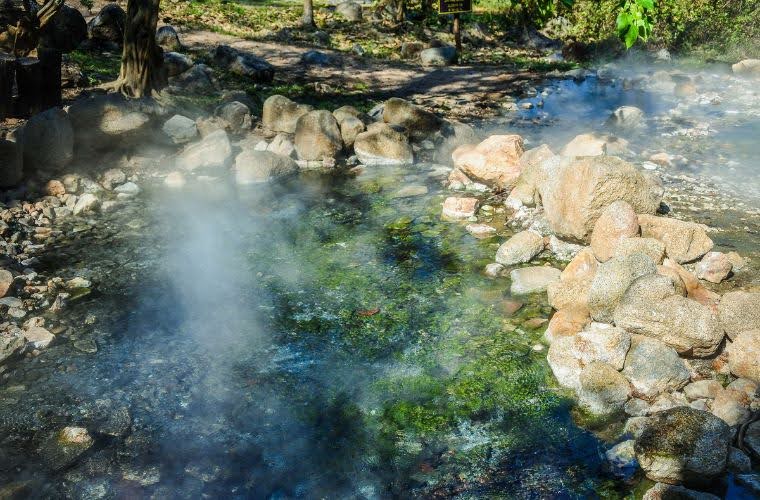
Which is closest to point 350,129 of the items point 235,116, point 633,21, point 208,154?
point 235,116

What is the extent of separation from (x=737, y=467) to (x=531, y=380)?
5.17 feet

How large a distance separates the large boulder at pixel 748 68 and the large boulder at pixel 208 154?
15.1 meters

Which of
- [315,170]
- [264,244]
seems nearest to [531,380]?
[264,244]

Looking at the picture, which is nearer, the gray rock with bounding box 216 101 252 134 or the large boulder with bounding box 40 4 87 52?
the gray rock with bounding box 216 101 252 134

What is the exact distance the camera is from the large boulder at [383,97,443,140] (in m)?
11.3

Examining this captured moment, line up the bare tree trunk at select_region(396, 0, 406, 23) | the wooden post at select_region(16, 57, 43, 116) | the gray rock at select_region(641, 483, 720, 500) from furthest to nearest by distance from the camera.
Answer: the bare tree trunk at select_region(396, 0, 406, 23) → the wooden post at select_region(16, 57, 43, 116) → the gray rock at select_region(641, 483, 720, 500)

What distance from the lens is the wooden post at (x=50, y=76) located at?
1039cm

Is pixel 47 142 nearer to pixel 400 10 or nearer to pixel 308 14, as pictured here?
pixel 308 14

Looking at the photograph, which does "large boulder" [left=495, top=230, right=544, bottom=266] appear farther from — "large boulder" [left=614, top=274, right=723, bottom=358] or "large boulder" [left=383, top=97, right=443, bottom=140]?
"large boulder" [left=383, top=97, right=443, bottom=140]

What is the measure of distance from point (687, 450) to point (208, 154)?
853cm

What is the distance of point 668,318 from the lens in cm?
506

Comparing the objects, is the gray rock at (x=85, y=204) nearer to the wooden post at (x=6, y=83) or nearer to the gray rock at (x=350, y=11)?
the wooden post at (x=6, y=83)

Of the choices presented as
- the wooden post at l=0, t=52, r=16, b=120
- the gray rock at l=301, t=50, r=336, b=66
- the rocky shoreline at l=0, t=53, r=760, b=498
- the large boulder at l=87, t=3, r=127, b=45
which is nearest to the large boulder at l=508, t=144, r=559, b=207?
the rocky shoreline at l=0, t=53, r=760, b=498

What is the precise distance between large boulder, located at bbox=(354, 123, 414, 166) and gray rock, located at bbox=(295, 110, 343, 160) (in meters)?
0.47
